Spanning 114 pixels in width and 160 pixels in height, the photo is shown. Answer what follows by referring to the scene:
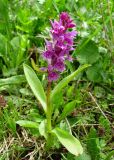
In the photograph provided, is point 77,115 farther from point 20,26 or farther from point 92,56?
point 20,26

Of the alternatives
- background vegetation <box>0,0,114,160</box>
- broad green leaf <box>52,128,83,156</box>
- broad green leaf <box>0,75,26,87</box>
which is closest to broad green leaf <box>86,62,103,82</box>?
background vegetation <box>0,0,114,160</box>

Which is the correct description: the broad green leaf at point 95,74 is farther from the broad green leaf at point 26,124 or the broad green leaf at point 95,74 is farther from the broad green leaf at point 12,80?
the broad green leaf at point 26,124

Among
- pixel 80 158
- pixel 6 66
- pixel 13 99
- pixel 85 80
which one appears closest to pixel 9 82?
pixel 13 99

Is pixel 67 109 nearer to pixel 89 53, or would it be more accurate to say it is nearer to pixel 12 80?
pixel 12 80

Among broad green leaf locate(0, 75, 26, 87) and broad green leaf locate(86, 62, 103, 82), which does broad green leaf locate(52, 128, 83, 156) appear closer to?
broad green leaf locate(0, 75, 26, 87)

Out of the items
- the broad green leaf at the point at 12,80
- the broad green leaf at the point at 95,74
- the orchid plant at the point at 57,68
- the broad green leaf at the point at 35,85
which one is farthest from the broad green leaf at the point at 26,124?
the broad green leaf at the point at 95,74

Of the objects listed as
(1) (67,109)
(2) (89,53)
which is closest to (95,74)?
(2) (89,53)
